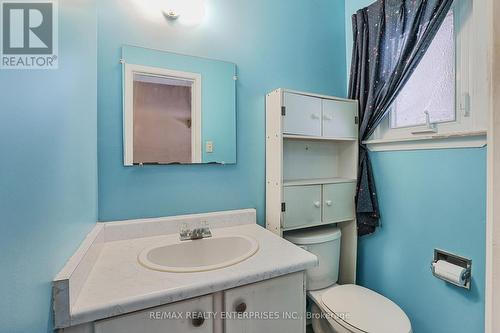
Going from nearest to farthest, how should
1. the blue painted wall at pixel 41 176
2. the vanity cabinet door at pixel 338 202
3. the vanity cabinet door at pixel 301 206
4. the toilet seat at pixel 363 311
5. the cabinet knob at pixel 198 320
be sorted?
the blue painted wall at pixel 41 176
the cabinet knob at pixel 198 320
the toilet seat at pixel 363 311
the vanity cabinet door at pixel 301 206
the vanity cabinet door at pixel 338 202

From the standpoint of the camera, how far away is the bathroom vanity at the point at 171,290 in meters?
0.67

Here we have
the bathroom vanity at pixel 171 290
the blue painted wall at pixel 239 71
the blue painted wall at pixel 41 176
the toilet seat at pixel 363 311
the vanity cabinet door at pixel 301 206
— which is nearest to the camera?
the blue painted wall at pixel 41 176

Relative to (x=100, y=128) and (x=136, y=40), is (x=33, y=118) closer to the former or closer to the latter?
(x=100, y=128)

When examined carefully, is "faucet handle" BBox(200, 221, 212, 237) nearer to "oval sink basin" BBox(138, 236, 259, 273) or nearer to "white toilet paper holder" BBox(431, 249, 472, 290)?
"oval sink basin" BBox(138, 236, 259, 273)

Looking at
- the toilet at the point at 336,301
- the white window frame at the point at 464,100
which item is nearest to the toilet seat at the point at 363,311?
the toilet at the point at 336,301

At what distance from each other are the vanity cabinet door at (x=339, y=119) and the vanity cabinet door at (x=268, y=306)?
94cm

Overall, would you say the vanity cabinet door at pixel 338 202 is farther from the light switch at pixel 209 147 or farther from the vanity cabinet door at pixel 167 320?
the vanity cabinet door at pixel 167 320

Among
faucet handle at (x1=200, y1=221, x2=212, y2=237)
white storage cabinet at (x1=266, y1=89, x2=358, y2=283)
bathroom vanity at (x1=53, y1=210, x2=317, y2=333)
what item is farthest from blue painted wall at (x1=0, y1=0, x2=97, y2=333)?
white storage cabinet at (x1=266, y1=89, x2=358, y2=283)

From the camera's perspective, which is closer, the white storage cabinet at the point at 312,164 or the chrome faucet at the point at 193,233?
the chrome faucet at the point at 193,233

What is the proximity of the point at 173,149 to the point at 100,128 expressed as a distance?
352 millimetres

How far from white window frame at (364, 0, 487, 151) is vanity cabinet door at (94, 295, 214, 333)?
1.33 meters

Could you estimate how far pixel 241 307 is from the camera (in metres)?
0.85

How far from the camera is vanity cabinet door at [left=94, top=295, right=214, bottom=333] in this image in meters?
0.69

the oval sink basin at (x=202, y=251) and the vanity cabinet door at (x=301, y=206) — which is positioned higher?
the vanity cabinet door at (x=301, y=206)
